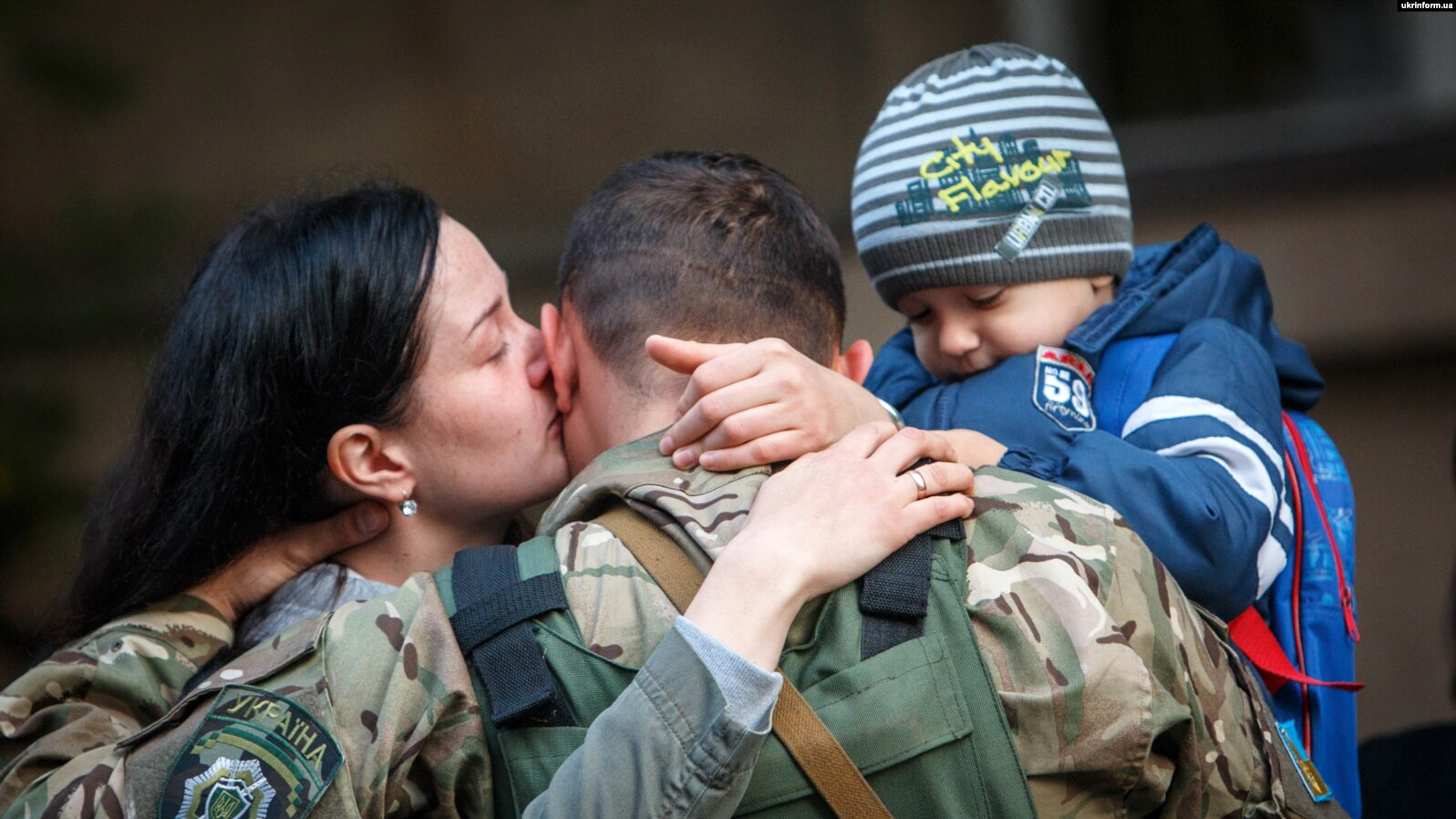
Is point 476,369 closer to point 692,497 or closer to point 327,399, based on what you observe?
point 327,399

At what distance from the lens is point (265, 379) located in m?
2.01

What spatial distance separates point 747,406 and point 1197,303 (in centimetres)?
109

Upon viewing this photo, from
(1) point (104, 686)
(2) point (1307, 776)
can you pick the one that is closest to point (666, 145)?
(1) point (104, 686)

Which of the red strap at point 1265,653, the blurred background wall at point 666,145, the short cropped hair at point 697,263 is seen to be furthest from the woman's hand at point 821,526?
the blurred background wall at point 666,145

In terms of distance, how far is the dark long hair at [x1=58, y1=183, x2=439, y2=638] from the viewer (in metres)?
2.02

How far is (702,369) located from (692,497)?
0.18 meters

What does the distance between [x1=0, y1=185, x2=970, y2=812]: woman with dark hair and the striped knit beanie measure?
727mm

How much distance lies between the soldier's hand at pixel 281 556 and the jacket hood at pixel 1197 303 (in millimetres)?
1261

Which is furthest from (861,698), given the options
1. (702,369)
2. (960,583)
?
(702,369)

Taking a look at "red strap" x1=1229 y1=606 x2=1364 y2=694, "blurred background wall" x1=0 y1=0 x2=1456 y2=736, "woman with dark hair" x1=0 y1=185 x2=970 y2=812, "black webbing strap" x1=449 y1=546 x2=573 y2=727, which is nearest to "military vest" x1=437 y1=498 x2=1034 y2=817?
"black webbing strap" x1=449 y1=546 x2=573 y2=727

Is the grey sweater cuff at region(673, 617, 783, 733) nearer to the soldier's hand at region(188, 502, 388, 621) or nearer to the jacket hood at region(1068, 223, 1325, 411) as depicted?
the soldier's hand at region(188, 502, 388, 621)

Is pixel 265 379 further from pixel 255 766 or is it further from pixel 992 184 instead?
pixel 992 184

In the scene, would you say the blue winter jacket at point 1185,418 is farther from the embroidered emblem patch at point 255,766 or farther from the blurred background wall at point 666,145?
the blurred background wall at point 666,145

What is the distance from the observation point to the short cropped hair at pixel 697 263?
1892mm
